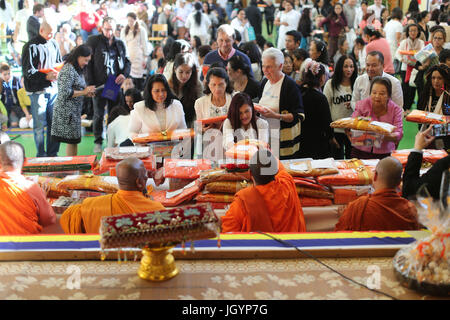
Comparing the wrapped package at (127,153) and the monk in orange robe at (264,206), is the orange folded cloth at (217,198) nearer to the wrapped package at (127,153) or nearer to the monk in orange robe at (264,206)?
the monk in orange robe at (264,206)

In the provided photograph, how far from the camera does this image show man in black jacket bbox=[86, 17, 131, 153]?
6.91m

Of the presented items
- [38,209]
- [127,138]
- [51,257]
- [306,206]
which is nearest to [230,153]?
[306,206]

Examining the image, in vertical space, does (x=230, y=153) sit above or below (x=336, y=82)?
below

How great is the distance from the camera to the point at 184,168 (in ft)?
13.4

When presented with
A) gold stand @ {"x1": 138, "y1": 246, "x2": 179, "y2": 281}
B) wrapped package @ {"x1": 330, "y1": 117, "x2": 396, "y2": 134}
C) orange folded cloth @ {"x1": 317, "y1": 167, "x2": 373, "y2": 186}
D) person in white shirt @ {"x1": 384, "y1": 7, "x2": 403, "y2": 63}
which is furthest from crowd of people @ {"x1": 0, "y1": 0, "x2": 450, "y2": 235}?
person in white shirt @ {"x1": 384, "y1": 7, "x2": 403, "y2": 63}

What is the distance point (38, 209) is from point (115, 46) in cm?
419

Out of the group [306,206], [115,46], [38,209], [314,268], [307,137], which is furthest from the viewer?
[115,46]

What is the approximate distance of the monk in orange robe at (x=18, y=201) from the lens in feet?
10.4

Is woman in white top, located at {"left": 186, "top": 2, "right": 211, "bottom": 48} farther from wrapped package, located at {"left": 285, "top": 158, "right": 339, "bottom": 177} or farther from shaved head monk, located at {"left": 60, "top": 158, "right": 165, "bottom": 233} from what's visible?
shaved head monk, located at {"left": 60, "top": 158, "right": 165, "bottom": 233}

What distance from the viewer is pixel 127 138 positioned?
558 cm

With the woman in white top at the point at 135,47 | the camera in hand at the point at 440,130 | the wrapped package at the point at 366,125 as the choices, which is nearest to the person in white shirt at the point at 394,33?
the woman in white top at the point at 135,47

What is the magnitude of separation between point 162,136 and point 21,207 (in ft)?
5.50

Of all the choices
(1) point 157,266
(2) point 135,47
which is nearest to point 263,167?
(1) point 157,266
